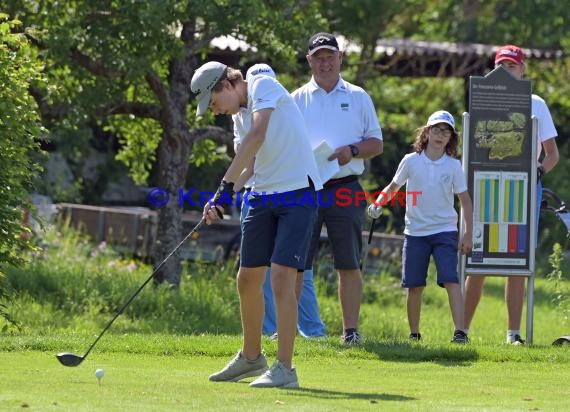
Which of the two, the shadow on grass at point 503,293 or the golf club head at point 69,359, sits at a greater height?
the shadow on grass at point 503,293

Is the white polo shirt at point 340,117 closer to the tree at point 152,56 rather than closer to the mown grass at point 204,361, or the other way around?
the mown grass at point 204,361

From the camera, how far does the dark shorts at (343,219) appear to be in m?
9.91

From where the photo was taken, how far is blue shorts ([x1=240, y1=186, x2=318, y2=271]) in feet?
25.1

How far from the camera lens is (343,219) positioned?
993 cm

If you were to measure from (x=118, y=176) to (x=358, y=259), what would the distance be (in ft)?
41.6

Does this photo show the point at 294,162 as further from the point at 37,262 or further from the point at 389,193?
the point at 37,262

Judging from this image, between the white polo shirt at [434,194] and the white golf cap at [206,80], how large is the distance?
10.2ft

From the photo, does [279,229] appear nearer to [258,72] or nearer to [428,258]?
[258,72]

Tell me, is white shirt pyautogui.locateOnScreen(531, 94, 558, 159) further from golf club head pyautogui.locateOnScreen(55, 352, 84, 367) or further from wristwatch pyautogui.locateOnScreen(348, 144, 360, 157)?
golf club head pyautogui.locateOnScreen(55, 352, 84, 367)

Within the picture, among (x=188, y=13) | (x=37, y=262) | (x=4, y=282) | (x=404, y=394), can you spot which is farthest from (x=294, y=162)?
(x=37, y=262)

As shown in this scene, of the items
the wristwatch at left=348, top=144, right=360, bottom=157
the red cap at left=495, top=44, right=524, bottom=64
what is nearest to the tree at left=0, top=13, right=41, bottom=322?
the wristwatch at left=348, top=144, right=360, bottom=157

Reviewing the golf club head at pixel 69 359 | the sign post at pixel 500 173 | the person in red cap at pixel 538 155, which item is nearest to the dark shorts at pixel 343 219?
the sign post at pixel 500 173

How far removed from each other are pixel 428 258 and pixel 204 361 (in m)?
2.39

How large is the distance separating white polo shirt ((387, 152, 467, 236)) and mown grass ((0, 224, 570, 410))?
2.94 ft
